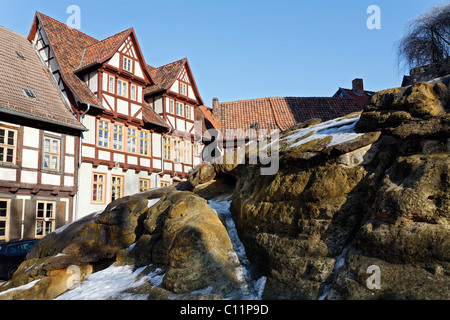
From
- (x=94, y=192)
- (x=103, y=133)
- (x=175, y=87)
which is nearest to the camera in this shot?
(x=94, y=192)

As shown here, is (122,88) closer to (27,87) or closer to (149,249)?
(27,87)

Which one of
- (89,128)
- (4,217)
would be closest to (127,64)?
(89,128)

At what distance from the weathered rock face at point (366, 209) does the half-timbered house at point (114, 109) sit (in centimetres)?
1285

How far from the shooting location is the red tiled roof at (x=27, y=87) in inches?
659

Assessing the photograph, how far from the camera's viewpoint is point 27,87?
18.4 meters

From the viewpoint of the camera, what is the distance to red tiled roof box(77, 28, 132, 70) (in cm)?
2075

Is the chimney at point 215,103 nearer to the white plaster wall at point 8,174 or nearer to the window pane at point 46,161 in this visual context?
the window pane at point 46,161

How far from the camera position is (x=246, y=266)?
7770 mm

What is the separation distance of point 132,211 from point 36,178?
28.2ft

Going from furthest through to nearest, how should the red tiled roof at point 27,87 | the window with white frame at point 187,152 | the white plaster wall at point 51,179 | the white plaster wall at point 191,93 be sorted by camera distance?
the white plaster wall at point 191,93
the window with white frame at point 187,152
the white plaster wall at point 51,179
the red tiled roof at point 27,87

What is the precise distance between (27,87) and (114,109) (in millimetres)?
4273

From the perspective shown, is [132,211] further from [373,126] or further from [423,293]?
[423,293]

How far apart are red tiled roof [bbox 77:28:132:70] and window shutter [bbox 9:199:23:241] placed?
26.0 ft

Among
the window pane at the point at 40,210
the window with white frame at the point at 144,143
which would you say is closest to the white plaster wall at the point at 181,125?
the window with white frame at the point at 144,143
